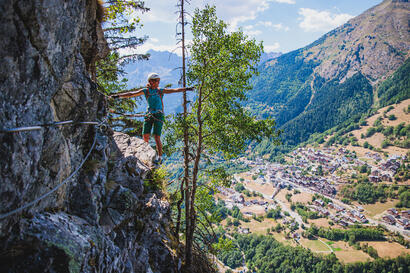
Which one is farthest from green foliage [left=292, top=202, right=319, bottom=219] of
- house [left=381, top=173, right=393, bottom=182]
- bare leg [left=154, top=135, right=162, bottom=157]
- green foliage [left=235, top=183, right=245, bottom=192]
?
bare leg [left=154, top=135, right=162, bottom=157]

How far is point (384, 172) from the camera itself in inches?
5187

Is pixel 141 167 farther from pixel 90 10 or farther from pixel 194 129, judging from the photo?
pixel 90 10

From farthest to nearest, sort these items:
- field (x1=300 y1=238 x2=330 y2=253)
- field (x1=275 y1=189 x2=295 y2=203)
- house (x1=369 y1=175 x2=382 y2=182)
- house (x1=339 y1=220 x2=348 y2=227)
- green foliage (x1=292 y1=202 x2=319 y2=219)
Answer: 1. field (x1=275 y1=189 x2=295 y2=203)
2. house (x1=369 y1=175 x2=382 y2=182)
3. green foliage (x1=292 y1=202 x2=319 y2=219)
4. house (x1=339 y1=220 x2=348 y2=227)
5. field (x1=300 y1=238 x2=330 y2=253)

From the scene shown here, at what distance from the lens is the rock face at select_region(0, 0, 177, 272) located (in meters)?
2.91

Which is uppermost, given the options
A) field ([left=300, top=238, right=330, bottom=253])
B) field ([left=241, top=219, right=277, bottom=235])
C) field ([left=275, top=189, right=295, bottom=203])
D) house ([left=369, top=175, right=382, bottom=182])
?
house ([left=369, top=175, right=382, bottom=182])

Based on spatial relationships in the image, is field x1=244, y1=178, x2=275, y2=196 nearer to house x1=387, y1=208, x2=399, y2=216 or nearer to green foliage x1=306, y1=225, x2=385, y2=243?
green foliage x1=306, y1=225, x2=385, y2=243

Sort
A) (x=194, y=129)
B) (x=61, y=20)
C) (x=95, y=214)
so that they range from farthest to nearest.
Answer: (x=194, y=129) < (x=95, y=214) < (x=61, y=20)

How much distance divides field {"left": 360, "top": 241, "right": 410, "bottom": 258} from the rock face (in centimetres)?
10395

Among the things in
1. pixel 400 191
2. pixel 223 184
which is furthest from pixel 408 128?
pixel 223 184

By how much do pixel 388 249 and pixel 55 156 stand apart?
111 m

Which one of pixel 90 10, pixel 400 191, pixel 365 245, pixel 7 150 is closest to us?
pixel 7 150

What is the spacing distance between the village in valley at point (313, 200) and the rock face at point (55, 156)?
95166mm

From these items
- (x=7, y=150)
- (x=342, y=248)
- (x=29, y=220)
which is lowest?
(x=342, y=248)

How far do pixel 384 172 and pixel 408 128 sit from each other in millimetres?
48725
